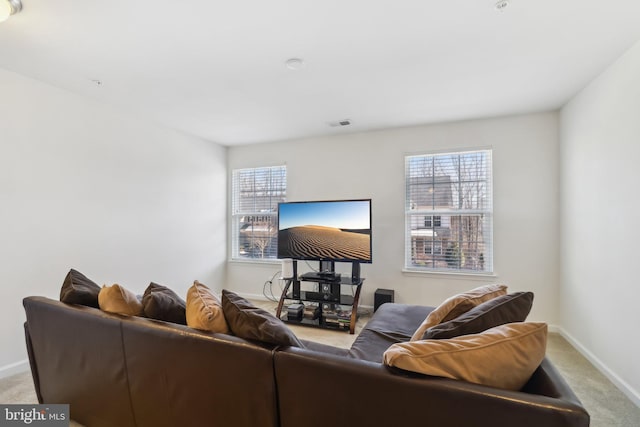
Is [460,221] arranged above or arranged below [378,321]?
above

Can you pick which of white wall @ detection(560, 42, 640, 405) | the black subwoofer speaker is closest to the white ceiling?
white wall @ detection(560, 42, 640, 405)

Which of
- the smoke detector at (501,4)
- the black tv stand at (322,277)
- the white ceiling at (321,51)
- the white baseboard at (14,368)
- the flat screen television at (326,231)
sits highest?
the white ceiling at (321,51)

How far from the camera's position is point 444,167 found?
3.64 m

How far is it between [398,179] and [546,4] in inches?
90.6

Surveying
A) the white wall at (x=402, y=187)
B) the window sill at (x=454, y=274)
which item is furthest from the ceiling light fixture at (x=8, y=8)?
the window sill at (x=454, y=274)

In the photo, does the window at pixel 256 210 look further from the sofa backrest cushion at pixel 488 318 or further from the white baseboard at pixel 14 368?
the sofa backrest cushion at pixel 488 318

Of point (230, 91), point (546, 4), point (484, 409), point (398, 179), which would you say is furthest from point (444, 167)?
point (484, 409)

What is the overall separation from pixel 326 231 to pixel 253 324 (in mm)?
2401

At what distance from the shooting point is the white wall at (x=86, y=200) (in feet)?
7.68

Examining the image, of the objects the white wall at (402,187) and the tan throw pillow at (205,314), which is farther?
the white wall at (402,187)

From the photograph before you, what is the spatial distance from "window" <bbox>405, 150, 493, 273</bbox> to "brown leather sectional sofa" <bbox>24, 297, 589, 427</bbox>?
214 centimetres

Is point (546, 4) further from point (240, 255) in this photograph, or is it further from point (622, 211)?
point (240, 255)

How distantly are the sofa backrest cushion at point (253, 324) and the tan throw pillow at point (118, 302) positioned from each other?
54 centimetres

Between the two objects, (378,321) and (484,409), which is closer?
(484,409)
